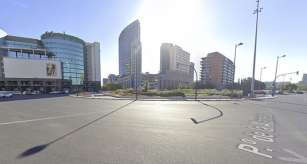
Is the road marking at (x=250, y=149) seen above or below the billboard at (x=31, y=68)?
below

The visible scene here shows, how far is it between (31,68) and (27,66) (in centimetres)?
150

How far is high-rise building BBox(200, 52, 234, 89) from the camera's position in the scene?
289 ft

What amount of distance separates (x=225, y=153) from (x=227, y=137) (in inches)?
63.9

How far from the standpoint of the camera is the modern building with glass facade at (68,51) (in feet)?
210

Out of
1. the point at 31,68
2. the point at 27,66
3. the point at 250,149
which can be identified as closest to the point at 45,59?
the point at 31,68

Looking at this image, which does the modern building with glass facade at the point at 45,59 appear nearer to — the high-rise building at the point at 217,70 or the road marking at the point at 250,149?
the road marking at the point at 250,149

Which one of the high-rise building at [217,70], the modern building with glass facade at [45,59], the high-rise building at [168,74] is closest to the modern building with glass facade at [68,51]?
the modern building with glass facade at [45,59]

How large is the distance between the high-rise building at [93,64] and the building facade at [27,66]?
2529cm

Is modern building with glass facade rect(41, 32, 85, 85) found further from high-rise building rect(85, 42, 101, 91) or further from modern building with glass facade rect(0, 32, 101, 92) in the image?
high-rise building rect(85, 42, 101, 91)

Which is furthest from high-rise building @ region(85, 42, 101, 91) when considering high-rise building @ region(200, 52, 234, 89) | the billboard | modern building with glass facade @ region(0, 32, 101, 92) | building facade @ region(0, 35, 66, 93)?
high-rise building @ region(200, 52, 234, 89)

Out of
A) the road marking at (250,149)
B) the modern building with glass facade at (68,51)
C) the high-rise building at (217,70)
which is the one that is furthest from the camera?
the high-rise building at (217,70)

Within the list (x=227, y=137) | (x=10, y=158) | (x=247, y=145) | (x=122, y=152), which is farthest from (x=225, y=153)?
(x=10, y=158)

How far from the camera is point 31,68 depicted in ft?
184

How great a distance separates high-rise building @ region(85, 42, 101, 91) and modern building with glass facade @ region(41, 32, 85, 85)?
1411 centimetres
